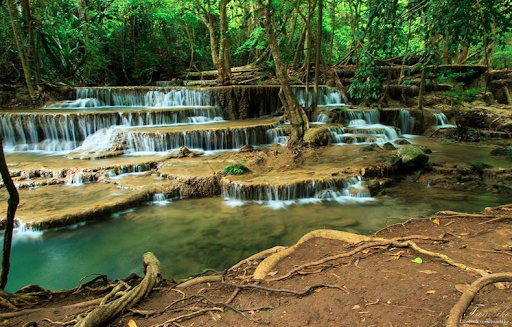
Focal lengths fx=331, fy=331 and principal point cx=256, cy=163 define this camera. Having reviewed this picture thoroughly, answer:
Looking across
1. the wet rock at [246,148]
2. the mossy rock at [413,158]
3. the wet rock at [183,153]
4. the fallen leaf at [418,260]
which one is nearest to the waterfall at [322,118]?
the wet rock at [246,148]

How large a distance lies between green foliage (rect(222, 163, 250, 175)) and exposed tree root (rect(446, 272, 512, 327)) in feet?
19.9

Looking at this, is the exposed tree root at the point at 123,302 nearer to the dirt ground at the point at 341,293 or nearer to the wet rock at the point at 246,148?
the dirt ground at the point at 341,293

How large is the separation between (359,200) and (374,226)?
1.34 metres

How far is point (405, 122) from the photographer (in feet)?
46.6

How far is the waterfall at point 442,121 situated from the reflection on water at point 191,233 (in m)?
7.79

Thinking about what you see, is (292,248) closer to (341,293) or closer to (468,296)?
(341,293)

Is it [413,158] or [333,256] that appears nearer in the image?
[333,256]

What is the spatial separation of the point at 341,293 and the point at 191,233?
12.4ft

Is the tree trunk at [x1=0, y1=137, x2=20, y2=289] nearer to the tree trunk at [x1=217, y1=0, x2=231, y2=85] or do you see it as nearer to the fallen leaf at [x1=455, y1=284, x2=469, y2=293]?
the fallen leaf at [x1=455, y1=284, x2=469, y2=293]

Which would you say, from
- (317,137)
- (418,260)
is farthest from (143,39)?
(418,260)

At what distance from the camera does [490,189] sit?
7434 mm

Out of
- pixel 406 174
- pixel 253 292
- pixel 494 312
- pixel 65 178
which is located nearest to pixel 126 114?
pixel 65 178

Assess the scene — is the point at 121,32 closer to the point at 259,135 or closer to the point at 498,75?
the point at 259,135

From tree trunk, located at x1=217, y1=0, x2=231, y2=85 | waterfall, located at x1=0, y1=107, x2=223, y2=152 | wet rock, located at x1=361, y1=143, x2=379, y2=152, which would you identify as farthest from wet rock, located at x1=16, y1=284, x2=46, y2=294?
tree trunk, located at x1=217, y1=0, x2=231, y2=85
